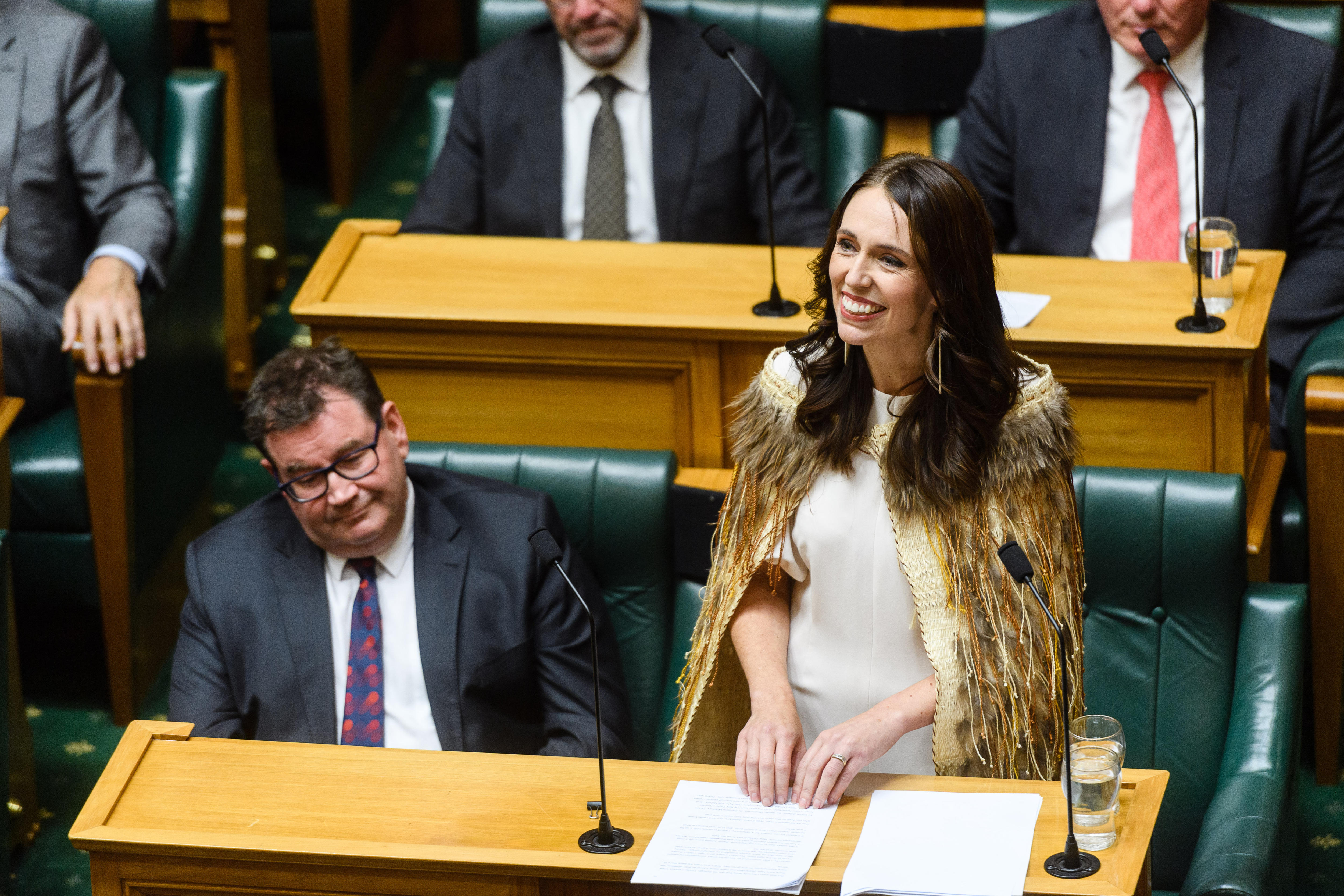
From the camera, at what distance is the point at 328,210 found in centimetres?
412

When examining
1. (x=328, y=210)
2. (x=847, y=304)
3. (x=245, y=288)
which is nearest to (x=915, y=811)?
(x=847, y=304)

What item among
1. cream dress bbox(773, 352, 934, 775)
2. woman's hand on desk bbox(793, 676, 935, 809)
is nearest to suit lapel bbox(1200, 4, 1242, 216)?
cream dress bbox(773, 352, 934, 775)

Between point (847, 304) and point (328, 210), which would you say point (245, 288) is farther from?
point (847, 304)

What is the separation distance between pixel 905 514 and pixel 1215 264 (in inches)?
33.4

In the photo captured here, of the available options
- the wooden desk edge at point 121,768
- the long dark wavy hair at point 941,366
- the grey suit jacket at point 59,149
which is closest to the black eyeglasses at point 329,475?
the wooden desk edge at point 121,768

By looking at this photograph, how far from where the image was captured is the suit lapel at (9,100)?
300 centimetres

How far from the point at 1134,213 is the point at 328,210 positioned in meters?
1.98

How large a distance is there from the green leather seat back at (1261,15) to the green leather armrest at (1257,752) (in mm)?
1187

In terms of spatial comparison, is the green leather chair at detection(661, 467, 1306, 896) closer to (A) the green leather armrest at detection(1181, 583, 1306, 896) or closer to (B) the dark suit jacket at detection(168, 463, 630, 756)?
(A) the green leather armrest at detection(1181, 583, 1306, 896)

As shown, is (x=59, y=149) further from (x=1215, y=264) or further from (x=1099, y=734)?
(x=1099, y=734)

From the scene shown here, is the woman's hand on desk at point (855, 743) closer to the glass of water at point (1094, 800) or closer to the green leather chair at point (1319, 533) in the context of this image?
the glass of water at point (1094, 800)

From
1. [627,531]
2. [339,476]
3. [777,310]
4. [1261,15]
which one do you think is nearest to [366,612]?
[339,476]

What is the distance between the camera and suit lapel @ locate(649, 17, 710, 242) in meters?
3.14

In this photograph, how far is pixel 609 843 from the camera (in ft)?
5.24
